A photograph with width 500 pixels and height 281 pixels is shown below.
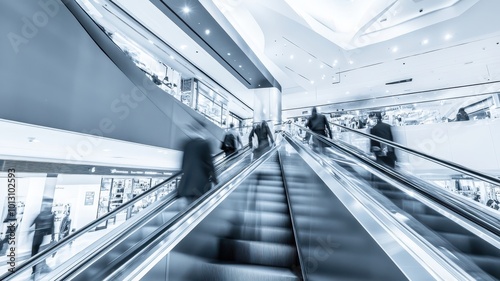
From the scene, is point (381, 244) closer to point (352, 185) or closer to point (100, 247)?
point (352, 185)

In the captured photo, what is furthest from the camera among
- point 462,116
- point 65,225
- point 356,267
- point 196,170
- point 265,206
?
point 462,116

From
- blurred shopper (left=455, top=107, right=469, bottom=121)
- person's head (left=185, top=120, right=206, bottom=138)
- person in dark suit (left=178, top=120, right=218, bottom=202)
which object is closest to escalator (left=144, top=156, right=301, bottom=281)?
person in dark suit (left=178, top=120, right=218, bottom=202)

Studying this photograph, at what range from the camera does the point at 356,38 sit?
8.23 meters

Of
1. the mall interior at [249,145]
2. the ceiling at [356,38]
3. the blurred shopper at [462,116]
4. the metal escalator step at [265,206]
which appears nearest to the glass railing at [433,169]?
the mall interior at [249,145]

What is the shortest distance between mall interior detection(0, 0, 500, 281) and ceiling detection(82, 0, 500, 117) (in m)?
0.07

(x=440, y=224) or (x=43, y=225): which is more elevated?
(x=440, y=224)

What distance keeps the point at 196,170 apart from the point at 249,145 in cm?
446

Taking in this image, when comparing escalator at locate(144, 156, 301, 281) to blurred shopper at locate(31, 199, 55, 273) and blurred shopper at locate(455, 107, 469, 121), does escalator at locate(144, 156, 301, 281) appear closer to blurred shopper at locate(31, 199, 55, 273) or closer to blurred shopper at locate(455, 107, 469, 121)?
blurred shopper at locate(31, 199, 55, 273)

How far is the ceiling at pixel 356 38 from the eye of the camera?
7141 millimetres

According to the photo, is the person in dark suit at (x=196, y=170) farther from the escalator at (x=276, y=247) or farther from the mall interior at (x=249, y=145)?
the escalator at (x=276, y=247)

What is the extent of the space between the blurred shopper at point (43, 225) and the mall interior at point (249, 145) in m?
0.06

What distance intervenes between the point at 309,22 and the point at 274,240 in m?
7.31

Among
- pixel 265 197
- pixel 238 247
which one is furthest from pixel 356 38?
pixel 238 247

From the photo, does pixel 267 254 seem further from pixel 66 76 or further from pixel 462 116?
pixel 462 116
